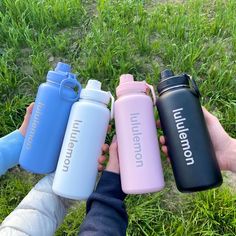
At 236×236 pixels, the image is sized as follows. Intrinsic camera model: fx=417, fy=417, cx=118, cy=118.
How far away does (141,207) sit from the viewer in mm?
1837

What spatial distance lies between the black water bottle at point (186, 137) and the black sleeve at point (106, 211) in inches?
8.7

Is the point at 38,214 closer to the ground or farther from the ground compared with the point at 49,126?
closer to the ground

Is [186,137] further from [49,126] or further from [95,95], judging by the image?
[49,126]

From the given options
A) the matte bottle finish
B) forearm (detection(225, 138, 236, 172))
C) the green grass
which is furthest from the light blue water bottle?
forearm (detection(225, 138, 236, 172))

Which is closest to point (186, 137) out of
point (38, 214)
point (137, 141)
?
point (137, 141)

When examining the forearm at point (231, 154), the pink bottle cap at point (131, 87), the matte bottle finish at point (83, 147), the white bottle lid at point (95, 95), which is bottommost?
the forearm at point (231, 154)

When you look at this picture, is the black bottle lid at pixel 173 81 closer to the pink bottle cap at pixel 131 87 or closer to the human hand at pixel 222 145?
the pink bottle cap at pixel 131 87

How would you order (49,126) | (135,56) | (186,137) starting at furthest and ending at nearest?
1. (135,56)
2. (49,126)
3. (186,137)

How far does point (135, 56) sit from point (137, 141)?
1.00 m

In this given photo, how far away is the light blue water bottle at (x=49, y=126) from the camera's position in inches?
58.1

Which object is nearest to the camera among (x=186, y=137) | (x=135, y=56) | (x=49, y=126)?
(x=186, y=137)

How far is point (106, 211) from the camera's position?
1.42 meters

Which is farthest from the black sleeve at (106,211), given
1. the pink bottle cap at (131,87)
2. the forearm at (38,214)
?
the pink bottle cap at (131,87)

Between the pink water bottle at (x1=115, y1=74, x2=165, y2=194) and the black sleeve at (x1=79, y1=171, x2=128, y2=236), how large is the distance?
0.08 meters
